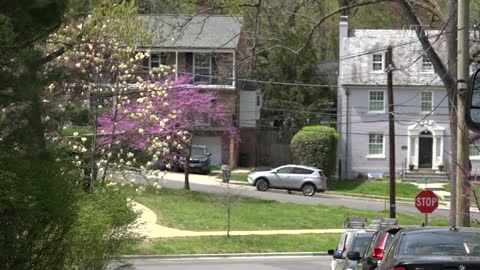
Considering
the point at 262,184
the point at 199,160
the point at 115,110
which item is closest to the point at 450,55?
the point at 115,110

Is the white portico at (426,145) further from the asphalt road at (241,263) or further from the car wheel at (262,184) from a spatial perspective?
the asphalt road at (241,263)

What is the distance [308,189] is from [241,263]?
19594 millimetres

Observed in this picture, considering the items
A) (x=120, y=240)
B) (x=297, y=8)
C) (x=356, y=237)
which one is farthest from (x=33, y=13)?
(x=297, y=8)

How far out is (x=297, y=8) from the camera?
17.0 m

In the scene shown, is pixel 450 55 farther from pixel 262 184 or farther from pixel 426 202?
pixel 262 184

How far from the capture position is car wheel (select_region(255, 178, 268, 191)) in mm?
41250

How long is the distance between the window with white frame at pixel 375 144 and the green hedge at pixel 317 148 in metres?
2.70

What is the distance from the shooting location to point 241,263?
71.2 feet

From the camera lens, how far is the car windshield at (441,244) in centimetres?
726

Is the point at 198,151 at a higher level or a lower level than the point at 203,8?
lower

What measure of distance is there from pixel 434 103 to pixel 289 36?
108 ft

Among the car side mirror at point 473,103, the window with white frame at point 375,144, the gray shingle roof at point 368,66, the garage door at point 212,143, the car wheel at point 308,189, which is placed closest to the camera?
the car side mirror at point 473,103

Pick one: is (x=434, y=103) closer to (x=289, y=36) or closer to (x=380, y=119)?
(x=380, y=119)

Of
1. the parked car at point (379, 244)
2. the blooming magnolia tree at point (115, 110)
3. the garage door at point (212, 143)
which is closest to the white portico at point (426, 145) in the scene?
the garage door at point (212, 143)
